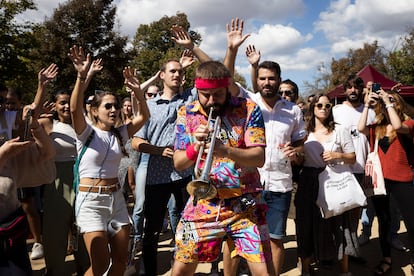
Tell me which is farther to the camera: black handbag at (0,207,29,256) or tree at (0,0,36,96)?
tree at (0,0,36,96)

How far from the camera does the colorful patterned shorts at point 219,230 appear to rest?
2592mm

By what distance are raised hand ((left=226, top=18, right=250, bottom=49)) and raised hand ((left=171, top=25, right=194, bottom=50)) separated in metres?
0.46

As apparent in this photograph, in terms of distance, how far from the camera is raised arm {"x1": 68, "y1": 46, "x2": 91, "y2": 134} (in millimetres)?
3152

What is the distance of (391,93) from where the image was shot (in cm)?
435

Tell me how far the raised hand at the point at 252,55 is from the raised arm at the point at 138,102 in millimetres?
1217

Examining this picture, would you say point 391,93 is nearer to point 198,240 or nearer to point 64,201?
point 198,240

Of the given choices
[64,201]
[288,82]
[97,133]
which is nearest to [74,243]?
[64,201]

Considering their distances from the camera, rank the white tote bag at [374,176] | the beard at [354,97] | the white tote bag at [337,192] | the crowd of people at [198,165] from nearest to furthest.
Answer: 1. the crowd of people at [198,165]
2. the white tote bag at [337,192]
3. the white tote bag at [374,176]
4. the beard at [354,97]

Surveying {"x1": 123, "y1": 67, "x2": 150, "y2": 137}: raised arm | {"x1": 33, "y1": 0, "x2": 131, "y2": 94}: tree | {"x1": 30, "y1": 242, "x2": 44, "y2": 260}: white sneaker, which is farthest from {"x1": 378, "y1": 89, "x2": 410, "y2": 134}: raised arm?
{"x1": 33, "y1": 0, "x2": 131, "y2": 94}: tree

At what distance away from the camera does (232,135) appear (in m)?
2.60

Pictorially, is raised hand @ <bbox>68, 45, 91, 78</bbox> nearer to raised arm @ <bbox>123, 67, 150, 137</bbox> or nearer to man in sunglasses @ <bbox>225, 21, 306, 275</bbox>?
raised arm @ <bbox>123, 67, 150, 137</bbox>

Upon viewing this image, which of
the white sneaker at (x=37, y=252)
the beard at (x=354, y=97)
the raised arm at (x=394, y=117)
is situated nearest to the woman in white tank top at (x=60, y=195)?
the white sneaker at (x=37, y=252)

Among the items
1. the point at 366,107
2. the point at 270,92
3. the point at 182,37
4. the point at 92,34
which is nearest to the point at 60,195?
the point at 182,37

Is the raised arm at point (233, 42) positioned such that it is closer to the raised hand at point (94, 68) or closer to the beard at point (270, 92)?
the beard at point (270, 92)
